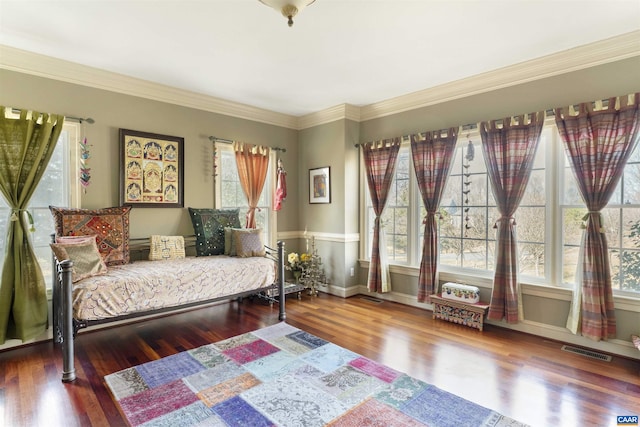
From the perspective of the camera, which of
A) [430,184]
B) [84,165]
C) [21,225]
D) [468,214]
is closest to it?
[21,225]

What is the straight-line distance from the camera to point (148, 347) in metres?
3.01

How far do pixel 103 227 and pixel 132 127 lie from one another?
1.17 metres

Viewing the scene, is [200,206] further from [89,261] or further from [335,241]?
[335,241]

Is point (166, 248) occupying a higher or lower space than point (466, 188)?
lower

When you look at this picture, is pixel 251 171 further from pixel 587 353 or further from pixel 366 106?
pixel 587 353

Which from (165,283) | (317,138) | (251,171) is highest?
(317,138)

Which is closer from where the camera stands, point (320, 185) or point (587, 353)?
point (587, 353)

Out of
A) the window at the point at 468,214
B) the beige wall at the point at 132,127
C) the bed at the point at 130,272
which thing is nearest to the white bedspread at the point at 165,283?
the bed at the point at 130,272

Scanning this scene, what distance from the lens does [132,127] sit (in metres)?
3.65

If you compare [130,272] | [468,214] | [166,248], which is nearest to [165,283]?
[130,272]

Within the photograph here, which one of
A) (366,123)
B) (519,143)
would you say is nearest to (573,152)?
(519,143)

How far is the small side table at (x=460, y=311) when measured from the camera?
11.2ft

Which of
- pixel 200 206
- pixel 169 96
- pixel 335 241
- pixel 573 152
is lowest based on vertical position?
pixel 335 241

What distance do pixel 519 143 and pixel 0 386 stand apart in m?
4.80
